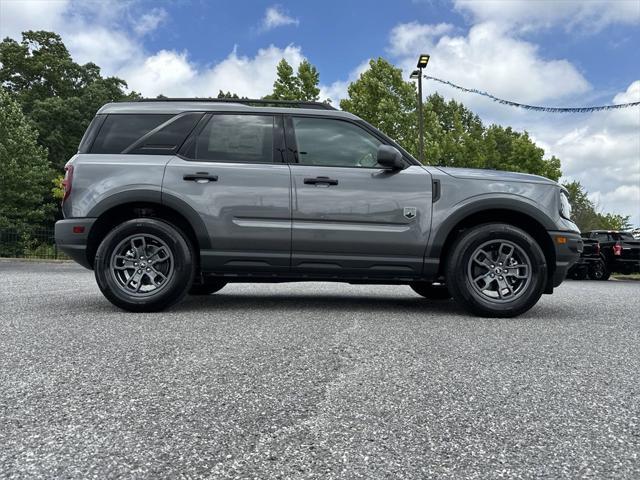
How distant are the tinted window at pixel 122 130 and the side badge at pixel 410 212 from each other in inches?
95.4

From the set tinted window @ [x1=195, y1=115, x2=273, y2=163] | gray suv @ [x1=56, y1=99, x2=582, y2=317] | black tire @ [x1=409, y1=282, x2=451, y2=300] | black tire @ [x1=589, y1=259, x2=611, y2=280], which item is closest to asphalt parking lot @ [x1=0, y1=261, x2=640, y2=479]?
gray suv @ [x1=56, y1=99, x2=582, y2=317]

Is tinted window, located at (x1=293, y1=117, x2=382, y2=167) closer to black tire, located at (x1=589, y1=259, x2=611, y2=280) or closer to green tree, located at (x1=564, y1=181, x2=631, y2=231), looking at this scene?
black tire, located at (x1=589, y1=259, x2=611, y2=280)

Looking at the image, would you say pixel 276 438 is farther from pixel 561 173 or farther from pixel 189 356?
pixel 561 173

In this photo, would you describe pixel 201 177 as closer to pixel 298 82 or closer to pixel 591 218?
pixel 298 82

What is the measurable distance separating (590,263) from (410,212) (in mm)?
12376

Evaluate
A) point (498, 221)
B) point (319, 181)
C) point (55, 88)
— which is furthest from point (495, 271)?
point (55, 88)

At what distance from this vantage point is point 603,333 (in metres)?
4.16

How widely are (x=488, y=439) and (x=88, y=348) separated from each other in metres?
2.47

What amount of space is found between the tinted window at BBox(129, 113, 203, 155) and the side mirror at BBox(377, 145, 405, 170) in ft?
5.92

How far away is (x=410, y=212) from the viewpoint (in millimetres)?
4859

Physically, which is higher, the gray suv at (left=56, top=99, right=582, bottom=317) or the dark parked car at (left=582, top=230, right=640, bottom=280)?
the gray suv at (left=56, top=99, right=582, bottom=317)

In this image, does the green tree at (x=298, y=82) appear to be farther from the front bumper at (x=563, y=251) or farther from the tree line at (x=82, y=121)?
the front bumper at (x=563, y=251)

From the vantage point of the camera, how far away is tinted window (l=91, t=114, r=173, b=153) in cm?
500

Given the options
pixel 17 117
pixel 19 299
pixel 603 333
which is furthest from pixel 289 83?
pixel 603 333
